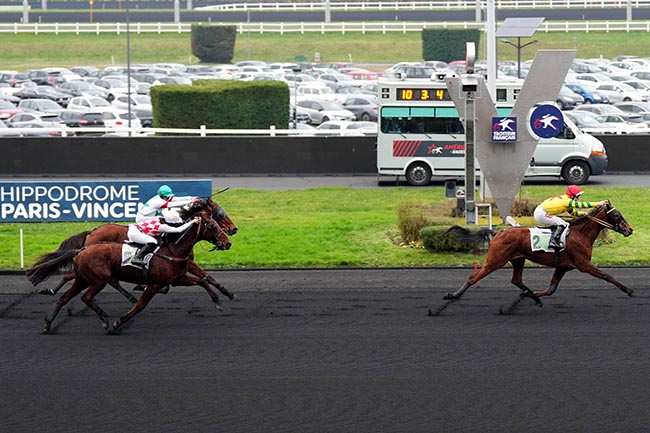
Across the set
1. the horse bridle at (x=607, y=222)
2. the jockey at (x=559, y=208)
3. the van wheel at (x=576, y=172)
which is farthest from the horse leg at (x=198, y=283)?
the van wheel at (x=576, y=172)

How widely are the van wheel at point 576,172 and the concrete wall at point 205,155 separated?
2.55 meters

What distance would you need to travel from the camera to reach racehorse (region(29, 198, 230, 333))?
48.5 feet

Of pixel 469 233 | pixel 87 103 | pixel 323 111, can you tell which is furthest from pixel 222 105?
pixel 469 233

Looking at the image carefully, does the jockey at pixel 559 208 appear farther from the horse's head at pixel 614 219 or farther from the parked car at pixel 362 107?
the parked car at pixel 362 107

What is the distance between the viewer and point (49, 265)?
15.6 m

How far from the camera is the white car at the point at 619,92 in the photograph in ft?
188

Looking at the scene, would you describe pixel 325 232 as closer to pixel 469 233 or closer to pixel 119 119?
pixel 469 233

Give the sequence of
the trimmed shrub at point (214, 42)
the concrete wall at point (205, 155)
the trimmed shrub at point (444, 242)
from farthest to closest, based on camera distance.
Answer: the trimmed shrub at point (214, 42)
the concrete wall at point (205, 155)
the trimmed shrub at point (444, 242)

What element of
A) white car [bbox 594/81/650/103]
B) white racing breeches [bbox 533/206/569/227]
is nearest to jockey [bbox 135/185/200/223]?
white racing breeches [bbox 533/206/569/227]

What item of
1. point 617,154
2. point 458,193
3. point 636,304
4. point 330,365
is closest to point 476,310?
point 636,304

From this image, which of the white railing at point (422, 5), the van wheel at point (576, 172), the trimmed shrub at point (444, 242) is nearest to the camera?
the trimmed shrub at point (444, 242)

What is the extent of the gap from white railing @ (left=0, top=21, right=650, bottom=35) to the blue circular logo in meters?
60.8

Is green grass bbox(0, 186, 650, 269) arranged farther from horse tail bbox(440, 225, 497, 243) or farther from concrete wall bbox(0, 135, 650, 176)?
concrete wall bbox(0, 135, 650, 176)

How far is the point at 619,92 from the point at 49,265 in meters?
47.6
